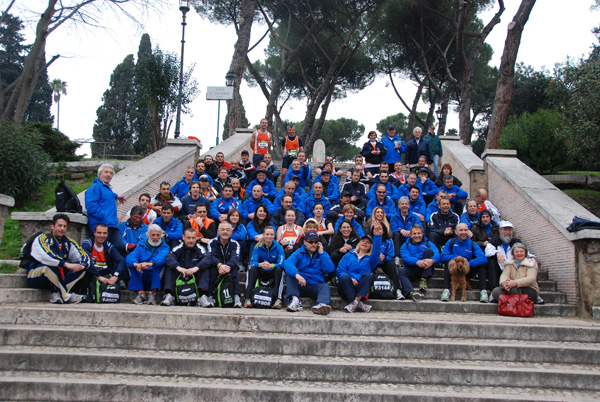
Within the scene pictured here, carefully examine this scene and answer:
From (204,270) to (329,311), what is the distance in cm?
167

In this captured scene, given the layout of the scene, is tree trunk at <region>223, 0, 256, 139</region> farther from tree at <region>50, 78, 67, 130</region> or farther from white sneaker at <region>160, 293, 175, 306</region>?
tree at <region>50, 78, 67, 130</region>

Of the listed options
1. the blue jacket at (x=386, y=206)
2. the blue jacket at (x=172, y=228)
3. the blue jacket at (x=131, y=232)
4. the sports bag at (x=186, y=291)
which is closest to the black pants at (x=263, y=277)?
the sports bag at (x=186, y=291)

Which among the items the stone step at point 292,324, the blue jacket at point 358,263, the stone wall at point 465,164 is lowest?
the stone step at point 292,324

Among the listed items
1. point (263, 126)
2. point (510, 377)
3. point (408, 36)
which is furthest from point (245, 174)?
point (408, 36)

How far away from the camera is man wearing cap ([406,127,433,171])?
10750mm

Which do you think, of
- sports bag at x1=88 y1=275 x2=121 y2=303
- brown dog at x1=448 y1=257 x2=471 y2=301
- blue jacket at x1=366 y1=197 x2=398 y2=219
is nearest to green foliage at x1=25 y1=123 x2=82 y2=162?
sports bag at x1=88 y1=275 x2=121 y2=303

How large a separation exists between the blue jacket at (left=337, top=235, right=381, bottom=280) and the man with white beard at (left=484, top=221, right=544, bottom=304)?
1.61m

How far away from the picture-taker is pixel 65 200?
615 centimetres

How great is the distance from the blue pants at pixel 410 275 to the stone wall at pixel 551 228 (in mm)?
1698

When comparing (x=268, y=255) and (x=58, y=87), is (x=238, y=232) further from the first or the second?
(x=58, y=87)

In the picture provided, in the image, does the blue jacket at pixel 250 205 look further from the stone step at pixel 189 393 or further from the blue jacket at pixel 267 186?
the stone step at pixel 189 393

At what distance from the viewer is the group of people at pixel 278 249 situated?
5.63 m

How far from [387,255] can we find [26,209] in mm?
6841

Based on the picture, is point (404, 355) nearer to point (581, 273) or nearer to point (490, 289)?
point (490, 289)
